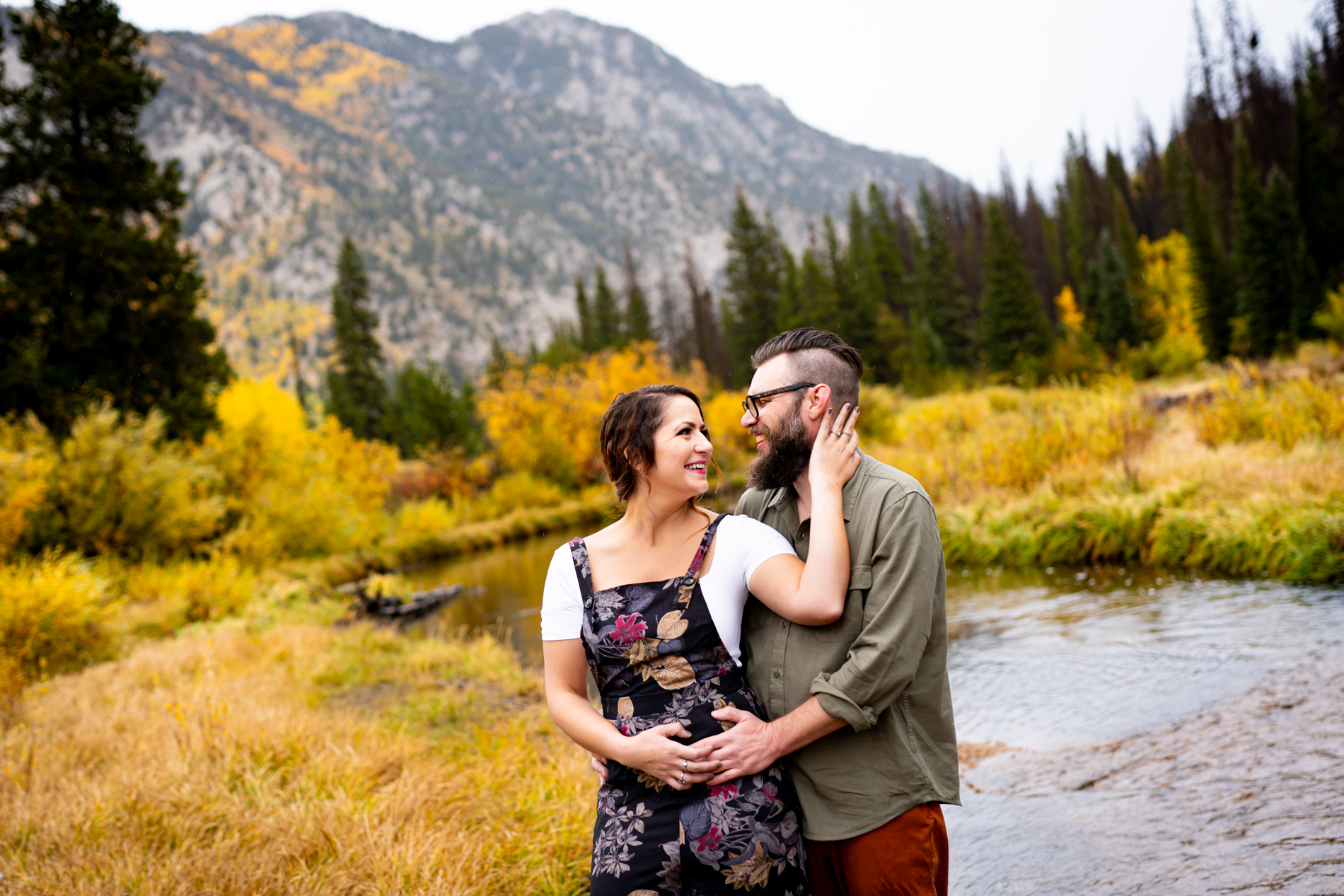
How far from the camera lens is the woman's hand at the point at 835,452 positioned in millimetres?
2047

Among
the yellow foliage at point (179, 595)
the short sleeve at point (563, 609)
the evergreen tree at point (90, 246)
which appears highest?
the evergreen tree at point (90, 246)

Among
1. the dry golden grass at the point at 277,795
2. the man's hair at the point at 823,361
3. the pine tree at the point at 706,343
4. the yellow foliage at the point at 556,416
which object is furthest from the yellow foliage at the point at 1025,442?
the pine tree at the point at 706,343

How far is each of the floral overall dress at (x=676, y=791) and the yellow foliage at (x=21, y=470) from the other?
Result: 11117 millimetres

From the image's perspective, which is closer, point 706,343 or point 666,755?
point 666,755

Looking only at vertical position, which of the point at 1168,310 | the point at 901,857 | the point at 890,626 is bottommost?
the point at 901,857

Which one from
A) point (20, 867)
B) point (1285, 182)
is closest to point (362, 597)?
point (20, 867)

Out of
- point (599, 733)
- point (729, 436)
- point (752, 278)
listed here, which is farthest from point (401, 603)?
point (752, 278)

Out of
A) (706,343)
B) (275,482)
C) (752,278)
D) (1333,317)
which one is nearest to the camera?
(275,482)

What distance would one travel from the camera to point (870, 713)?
6.14 feet

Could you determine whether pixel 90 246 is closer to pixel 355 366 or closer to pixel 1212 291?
pixel 1212 291

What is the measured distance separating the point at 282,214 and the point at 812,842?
193842mm

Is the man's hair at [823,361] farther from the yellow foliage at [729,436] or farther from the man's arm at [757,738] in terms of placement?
the yellow foliage at [729,436]

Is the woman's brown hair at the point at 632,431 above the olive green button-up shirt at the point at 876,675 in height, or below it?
above

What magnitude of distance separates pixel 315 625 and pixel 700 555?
10999 mm
